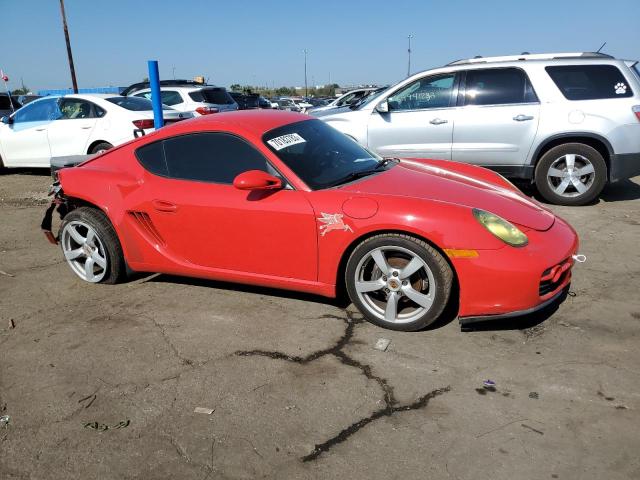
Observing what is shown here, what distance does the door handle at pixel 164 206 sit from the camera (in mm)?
3688

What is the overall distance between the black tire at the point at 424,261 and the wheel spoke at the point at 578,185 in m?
4.29

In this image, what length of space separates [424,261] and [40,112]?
8453mm

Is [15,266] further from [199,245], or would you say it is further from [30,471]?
[30,471]

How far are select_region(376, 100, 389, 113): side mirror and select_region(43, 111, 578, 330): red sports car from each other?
2883 millimetres

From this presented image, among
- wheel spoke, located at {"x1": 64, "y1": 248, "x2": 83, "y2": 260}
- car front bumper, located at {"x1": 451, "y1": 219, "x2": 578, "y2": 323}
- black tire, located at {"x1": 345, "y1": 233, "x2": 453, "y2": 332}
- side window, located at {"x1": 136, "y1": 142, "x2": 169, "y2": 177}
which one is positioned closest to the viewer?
car front bumper, located at {"x1": 451, "y1": 219, "x2": 578, "y2": 323}

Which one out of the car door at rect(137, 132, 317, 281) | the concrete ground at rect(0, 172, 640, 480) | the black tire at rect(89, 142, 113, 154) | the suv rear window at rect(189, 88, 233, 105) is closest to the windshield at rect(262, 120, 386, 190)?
the car door at rect(137, 132, 317, 281)

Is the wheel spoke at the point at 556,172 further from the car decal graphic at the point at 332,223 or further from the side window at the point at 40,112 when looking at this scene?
the side window at the point at 40,112

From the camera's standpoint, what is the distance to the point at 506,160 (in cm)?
661

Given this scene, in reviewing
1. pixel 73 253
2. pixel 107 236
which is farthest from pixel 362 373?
pixel 73 253

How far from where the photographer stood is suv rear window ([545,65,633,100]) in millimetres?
6277

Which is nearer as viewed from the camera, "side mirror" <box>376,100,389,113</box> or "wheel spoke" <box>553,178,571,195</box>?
"wheel spoke" <box>553,178,571,195</box>

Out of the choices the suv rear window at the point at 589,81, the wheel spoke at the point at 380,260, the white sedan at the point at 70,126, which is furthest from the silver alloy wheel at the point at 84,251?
the suv rear window at the point at 589,81

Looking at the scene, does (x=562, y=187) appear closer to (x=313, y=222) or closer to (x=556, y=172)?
(x=556, y=172)

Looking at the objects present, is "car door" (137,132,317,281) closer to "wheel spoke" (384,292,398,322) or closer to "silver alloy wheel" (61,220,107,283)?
"wheel spoke" (384,292,398,322)
